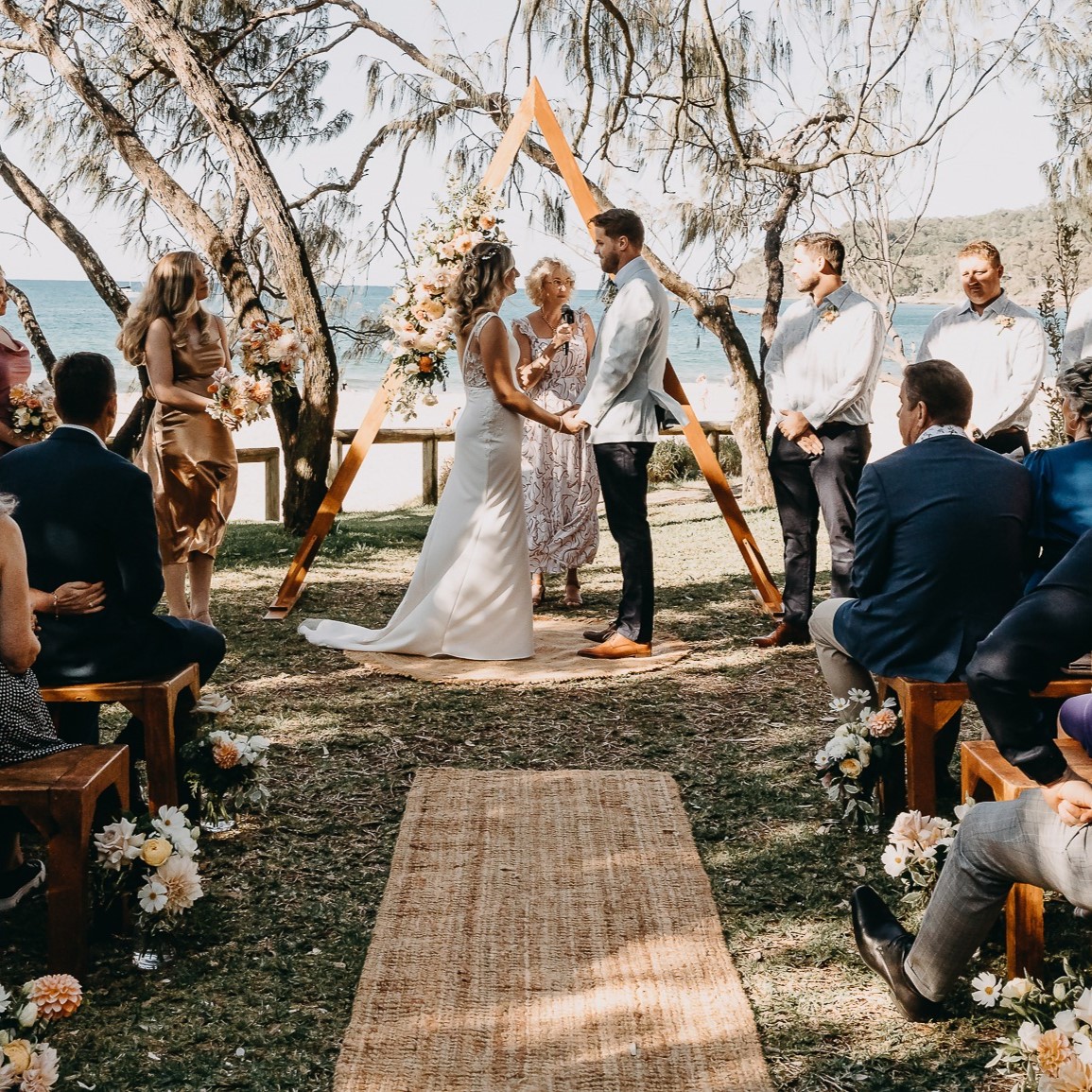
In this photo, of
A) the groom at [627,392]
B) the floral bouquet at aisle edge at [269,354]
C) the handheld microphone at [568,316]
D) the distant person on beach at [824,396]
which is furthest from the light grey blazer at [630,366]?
the floral bouquet at aisle edge at [269,354]

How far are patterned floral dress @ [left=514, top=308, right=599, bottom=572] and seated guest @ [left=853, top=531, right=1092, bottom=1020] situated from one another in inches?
165

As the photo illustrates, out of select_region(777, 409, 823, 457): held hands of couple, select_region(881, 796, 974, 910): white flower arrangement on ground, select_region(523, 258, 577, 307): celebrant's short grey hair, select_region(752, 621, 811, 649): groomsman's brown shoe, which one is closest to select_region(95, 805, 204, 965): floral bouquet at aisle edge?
select_region(881, 796, 974, 910): white flower arrangement on ground

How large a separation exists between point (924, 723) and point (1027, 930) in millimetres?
755

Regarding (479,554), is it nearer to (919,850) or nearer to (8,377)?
(8,377)

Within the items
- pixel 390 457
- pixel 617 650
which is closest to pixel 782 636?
pixel 617 650

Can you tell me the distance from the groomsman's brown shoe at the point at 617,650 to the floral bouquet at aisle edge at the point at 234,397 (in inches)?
67.7

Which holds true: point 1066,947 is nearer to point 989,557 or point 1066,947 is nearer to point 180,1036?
point 989,557

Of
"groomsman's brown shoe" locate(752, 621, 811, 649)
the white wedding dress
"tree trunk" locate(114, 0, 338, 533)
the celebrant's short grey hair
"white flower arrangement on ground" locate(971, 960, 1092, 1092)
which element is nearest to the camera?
"white flower arrangement on ground" locate(971, 960, 1092, 1092)

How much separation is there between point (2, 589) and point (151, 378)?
2.55 meters

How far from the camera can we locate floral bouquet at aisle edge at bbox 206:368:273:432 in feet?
16.4

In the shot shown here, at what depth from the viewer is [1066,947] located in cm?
288

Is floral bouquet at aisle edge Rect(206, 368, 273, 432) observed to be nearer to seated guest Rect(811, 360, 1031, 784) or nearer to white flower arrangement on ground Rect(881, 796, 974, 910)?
seated guest Rect(811, 360, 1031, 784)

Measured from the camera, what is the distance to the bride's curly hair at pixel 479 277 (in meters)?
5.29

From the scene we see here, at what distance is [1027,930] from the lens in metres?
2.61
